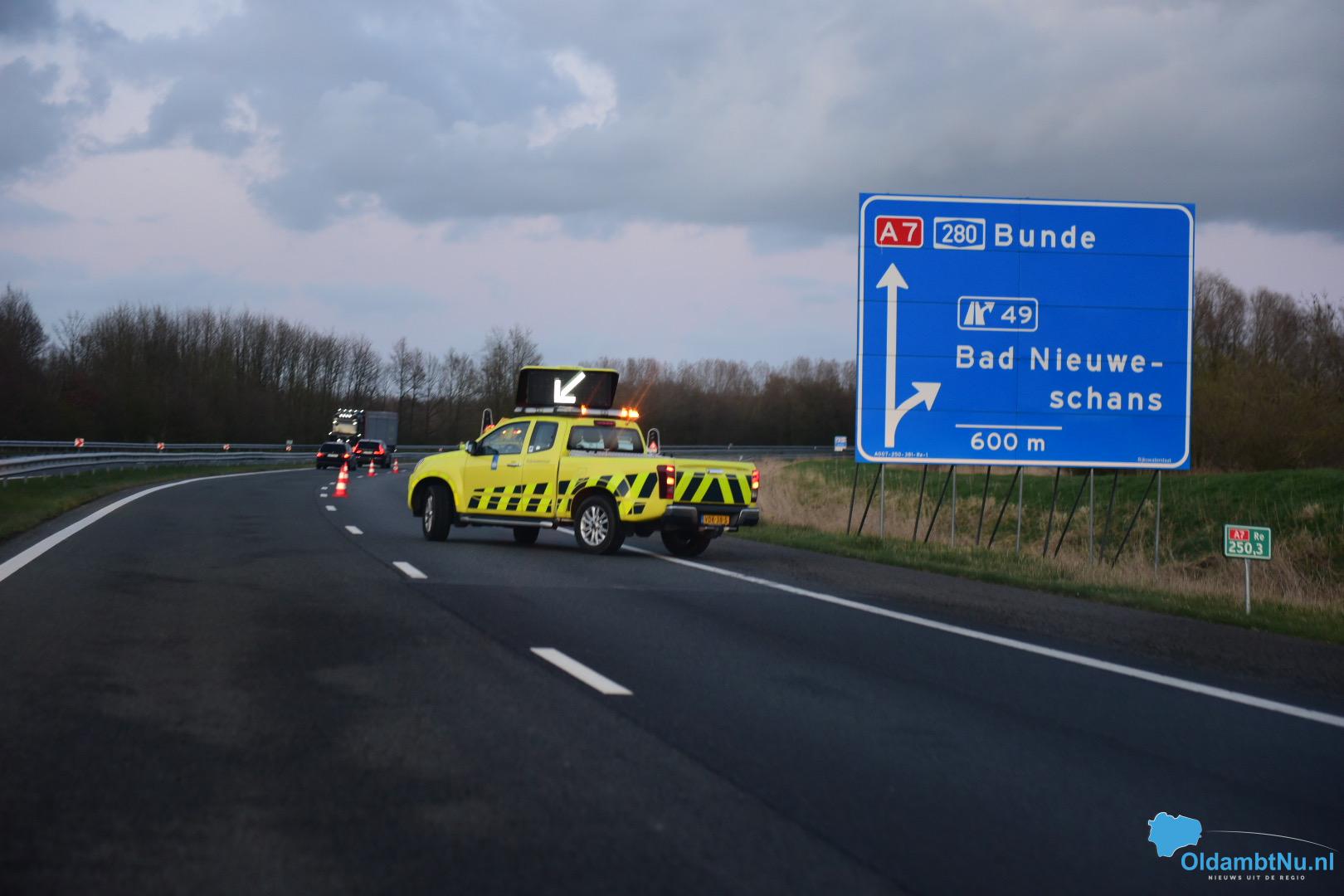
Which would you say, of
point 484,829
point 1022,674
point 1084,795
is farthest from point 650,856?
point 1022,674

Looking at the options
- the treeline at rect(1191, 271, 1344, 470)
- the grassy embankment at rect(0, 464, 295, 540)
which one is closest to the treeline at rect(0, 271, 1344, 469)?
the treeline at rect(1191, 271, 1344, 470)

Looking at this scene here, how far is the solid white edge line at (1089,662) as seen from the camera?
7.83 meters

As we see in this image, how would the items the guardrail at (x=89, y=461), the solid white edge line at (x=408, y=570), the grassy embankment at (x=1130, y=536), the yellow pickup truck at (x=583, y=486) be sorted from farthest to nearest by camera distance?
the guardrail at (x=89, y=461) → the yellow pickup truck at (x=583, y=486) → the grassy embankment at (x=1130, y=536) → the solid white edge line at (x=408, y=570)

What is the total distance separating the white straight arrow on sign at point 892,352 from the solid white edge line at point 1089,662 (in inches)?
264

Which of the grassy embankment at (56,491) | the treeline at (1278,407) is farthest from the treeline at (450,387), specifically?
the grassy embankment at (56,491)

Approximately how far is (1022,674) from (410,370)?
381ft

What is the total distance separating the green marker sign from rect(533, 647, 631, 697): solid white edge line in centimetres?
712

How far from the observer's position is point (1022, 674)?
8875mm

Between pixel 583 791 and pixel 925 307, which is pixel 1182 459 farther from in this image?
pixel 583 791

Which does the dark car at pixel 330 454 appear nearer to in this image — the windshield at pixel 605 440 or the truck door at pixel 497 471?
the truck door at pixel 497 471

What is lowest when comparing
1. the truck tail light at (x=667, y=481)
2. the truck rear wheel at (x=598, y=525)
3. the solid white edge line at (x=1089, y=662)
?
the solid white edge line at (x=1089, y=662)

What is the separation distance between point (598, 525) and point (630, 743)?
11.9 metres

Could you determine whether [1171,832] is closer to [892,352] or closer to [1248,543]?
[1248,543]

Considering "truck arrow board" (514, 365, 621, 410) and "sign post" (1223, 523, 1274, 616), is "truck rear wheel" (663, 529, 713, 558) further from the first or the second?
"sign post" (1223, 523, 1274, 616)
